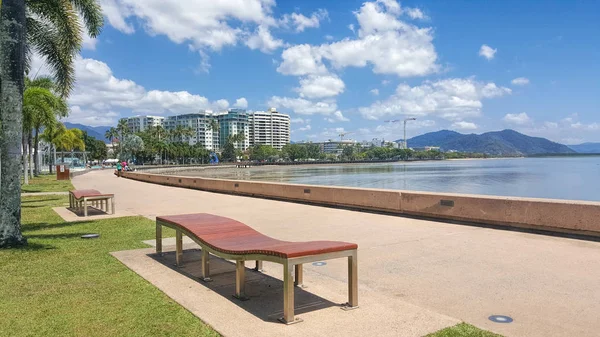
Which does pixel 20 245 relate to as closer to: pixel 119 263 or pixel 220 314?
pixel 119 263

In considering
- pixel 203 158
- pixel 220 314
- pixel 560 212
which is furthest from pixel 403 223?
pixel 203 158

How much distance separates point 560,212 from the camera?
786 cm

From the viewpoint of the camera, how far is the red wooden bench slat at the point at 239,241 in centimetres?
412

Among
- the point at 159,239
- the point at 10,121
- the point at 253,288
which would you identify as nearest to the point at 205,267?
the point at 253,288

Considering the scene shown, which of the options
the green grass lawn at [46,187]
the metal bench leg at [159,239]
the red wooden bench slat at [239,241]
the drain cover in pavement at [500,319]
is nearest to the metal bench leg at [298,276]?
the red wooden bench slat at [239,241]

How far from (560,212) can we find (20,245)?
925 centimetres

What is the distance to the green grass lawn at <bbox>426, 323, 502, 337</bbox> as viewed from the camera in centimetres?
364

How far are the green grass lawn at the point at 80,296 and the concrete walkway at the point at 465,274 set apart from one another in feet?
1.56

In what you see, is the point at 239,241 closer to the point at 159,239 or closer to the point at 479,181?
the point at 159,239

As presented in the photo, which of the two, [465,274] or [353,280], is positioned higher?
[353,280]

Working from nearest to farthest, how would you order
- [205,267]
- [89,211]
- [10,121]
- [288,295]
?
[288,295] < [205,267] < [10,121] < [89,211]

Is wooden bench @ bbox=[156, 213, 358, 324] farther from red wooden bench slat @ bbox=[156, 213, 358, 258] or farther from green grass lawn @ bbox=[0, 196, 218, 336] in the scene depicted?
green grass lawn @ bbox=[0, 196, 218, 336]

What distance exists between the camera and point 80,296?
15.7 ft

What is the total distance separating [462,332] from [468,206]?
6109mm
